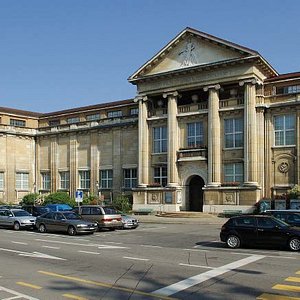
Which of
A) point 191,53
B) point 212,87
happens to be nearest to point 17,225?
point 212,87

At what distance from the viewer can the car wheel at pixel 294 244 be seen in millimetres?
19297

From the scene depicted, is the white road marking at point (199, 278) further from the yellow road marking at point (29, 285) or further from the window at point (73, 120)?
the window at point (73, 120)

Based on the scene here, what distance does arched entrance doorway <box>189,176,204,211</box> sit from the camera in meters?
46.9

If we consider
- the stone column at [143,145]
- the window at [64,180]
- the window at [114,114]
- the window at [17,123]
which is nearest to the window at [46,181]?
the window at [64,180]

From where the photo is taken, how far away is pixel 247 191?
4131cm

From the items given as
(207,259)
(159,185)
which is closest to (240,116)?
(159,185)

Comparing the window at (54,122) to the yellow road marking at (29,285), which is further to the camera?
the window at (54,122)

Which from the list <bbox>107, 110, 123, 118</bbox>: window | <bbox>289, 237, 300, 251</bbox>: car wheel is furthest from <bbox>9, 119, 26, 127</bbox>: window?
<bbox>289, 237, 300, 251</bbox>: car wheel

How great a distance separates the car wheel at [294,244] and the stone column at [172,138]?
26.9m

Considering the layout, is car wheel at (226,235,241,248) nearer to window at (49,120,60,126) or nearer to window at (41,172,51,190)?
window at (41,172,51,190)

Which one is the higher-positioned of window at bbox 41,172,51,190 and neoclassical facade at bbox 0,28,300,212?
neoclassical facade at bbox 0,28,300,212

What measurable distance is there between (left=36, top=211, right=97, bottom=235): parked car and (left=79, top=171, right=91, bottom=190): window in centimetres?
2635

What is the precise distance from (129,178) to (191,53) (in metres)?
16.2

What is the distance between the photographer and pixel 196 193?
4719 centimetres
